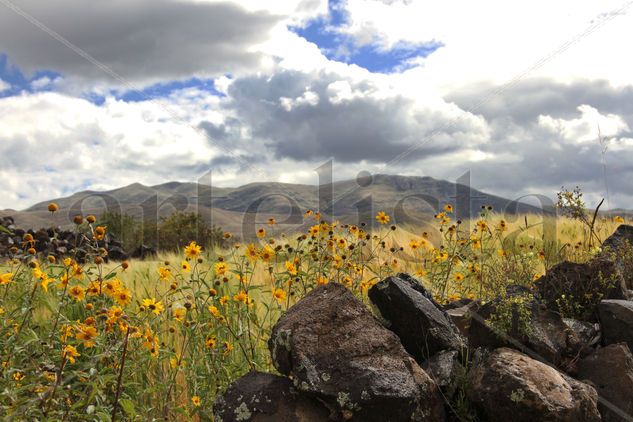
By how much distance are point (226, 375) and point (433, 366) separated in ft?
5.31

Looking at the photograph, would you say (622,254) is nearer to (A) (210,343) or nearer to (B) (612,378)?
(B) (612,378)

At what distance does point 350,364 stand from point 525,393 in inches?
40.4

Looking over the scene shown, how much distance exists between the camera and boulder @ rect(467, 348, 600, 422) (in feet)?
11.2

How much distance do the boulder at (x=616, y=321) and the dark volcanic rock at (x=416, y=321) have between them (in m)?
1.21

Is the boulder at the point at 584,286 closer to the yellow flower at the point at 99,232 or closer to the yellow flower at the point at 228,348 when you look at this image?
the yellow flower at the point at 228,348

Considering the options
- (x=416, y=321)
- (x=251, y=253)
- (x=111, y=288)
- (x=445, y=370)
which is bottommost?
(x=445, y=370)

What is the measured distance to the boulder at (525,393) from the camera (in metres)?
3.41

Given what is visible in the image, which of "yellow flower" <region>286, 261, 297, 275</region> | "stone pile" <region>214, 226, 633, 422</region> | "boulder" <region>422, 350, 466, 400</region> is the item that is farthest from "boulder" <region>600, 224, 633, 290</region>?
"yellow flower" <region>286, 261, 297, 275</region>

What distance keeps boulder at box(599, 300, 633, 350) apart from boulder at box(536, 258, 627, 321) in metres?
0.35

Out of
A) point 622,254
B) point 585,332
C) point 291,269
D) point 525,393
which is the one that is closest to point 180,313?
point 291,269

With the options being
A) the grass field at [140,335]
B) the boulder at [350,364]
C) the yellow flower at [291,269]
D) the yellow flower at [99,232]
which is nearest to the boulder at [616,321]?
the grass field at [140,335]

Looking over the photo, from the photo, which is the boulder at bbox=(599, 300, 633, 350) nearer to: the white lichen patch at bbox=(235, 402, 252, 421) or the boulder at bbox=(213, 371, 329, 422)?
the boulder at bbox=(213, 371, 329, 422)

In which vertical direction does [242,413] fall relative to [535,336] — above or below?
below

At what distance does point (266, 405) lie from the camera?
3.36 m
